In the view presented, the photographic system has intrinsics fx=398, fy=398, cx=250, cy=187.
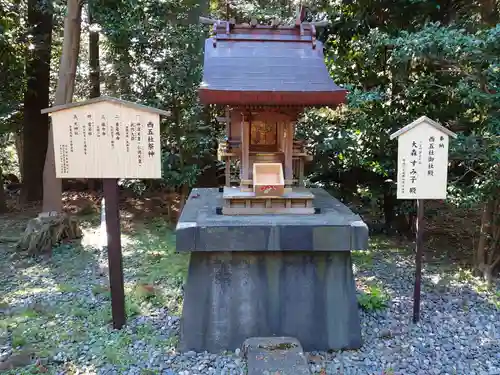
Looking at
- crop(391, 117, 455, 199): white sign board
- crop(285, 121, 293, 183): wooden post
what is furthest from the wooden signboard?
crop(391, 117, 455, 199): white sign board

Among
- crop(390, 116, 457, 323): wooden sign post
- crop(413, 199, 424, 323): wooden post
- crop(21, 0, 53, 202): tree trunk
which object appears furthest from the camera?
crop(21, 0, 53, 202): tree trunk

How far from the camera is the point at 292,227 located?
4059mm

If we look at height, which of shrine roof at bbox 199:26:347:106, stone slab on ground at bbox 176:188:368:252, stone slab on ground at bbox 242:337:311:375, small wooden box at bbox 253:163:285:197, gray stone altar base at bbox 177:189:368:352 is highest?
shrine roof at bbox 199:26:347:106

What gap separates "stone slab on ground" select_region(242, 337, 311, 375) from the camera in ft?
11.7

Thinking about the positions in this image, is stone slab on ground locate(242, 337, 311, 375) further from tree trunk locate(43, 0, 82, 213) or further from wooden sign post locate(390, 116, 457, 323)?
tree trunk locate(43, 0, 82, 213)

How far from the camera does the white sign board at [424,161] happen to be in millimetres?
4332

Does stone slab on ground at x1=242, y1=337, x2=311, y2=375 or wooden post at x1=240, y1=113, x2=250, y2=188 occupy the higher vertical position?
wooden post at x1=240, y1=113, x2=250, y2=188

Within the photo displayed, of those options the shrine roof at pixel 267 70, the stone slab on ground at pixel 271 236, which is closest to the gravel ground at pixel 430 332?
the stone slab on ground at pixel 271 236

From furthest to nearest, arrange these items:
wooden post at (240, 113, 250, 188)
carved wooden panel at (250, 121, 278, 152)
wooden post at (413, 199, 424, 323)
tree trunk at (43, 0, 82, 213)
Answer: tree trunk at (43, 0, 82, 213), carved wooden panel at (250, 121, 278, 152), wooden post at (240, 113, 250, 188), wooden post at (413, 199, 424, 323)

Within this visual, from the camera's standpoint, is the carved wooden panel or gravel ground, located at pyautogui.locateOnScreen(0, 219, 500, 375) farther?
the carved wooden panel

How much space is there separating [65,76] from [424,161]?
7.05 m

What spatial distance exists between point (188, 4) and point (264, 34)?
4.23 metres

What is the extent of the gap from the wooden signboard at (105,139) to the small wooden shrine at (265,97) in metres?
0.69

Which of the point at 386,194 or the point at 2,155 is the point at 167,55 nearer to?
the point at 386,194
